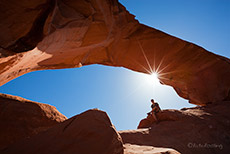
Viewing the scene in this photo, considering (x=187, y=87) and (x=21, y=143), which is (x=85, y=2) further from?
(x=187, y=87)

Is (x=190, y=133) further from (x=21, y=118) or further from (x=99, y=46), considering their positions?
(x=21, y=118)

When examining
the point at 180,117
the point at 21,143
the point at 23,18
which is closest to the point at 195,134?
the point at 180,117

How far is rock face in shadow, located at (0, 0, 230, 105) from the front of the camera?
340 cm

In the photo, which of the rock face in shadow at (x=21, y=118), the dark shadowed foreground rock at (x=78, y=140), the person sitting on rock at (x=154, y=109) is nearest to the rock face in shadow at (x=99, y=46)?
the rock face in shadow at (x=21, y=118)

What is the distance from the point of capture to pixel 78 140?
2.14m

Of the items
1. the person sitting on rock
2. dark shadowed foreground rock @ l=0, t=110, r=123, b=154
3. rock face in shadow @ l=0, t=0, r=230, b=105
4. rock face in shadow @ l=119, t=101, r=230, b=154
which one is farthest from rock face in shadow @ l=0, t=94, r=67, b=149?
the person sitting on rock

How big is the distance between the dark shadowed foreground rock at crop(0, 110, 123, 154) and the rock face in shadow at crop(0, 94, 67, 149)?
8.17 ft

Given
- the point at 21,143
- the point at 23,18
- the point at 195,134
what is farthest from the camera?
the point at 195,134

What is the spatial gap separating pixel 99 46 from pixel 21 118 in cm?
548

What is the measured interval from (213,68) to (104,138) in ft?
40.3

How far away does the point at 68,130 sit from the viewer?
2389 mm

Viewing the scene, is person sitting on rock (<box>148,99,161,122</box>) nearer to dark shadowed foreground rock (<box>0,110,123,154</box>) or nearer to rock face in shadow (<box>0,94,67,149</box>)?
rock face in shadow (<box>0,94,67,149</box>)

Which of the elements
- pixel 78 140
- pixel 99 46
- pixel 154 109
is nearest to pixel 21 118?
pixel 78 140

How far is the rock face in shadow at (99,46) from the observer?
3.40 metres
